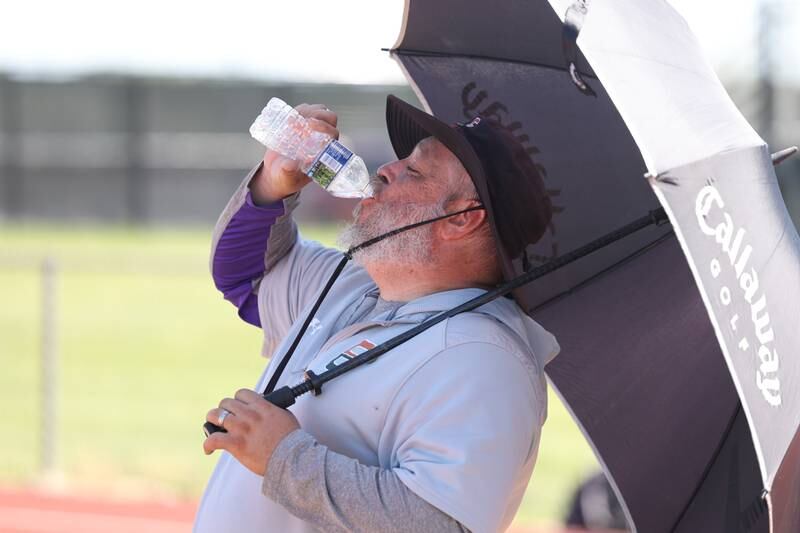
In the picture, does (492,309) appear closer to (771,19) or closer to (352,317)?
(352,317)

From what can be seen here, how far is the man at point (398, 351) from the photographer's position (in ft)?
7.24

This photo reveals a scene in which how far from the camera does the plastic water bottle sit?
2.75 metres

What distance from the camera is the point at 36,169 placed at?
96.3ft

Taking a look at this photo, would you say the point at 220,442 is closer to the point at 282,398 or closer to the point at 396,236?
the point at 282,398

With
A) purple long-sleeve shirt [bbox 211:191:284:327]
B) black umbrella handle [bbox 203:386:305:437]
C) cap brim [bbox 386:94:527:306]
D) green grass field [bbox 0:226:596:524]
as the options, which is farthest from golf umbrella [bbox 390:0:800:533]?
green grass field [bbox 0:226:596:524]

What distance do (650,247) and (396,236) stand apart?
0.59 m

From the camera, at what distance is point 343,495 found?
2.19 m

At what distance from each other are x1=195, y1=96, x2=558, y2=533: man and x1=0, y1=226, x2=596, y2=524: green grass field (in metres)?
3.91

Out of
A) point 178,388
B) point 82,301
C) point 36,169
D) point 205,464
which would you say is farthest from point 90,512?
point 36,169

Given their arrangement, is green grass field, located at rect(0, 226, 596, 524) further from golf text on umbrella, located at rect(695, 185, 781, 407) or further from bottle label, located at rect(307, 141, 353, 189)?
golf text on umbrella, located at rect(695, 185, 781, 407)

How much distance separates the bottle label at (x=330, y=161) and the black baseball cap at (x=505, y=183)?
0.18 m

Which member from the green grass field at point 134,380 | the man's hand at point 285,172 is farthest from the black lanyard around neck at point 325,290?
the green grass field at point 134,380

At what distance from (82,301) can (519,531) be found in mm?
10558

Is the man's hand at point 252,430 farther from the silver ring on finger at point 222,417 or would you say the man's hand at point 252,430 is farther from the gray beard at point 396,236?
the gray beard at point 396,236
